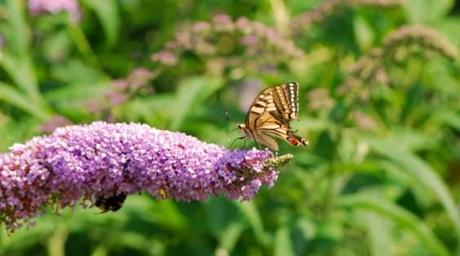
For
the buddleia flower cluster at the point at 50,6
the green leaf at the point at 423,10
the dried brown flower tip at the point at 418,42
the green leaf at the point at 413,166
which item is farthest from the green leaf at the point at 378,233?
the buddleia flower cluster at the point at 50,6

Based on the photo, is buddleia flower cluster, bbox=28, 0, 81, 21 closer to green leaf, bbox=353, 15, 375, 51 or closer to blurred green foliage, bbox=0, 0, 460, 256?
blurred green foliage, bbox=0, 0, 460, 256

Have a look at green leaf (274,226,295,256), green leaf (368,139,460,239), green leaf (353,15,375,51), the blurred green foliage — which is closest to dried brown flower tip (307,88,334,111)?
the blurred green foliage

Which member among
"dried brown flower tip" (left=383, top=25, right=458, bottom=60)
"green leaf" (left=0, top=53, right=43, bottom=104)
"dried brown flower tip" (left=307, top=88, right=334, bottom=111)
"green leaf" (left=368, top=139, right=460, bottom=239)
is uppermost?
"green leaf" (left=0, top=53, right=43, bottom=104)

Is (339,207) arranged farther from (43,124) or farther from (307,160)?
(43,124)

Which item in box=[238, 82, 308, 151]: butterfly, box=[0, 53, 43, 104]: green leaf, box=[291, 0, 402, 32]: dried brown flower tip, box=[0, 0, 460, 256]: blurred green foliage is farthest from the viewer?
box=[291, 0, 402, 32]: dried brown flower tip

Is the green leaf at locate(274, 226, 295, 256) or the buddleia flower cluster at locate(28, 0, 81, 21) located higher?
the buddleia flower cluster at locate(28, 0, 81, 21)

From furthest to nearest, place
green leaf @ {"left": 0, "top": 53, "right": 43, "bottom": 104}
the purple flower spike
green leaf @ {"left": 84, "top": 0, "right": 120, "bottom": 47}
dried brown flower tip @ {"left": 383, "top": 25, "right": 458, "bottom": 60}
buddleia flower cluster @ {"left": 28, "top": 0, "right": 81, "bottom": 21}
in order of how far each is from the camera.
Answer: buddleia flower cluster @ {"left": 28, "top": 0, "right": 81, "bottom": 21}
green leaf @ {"left": 84, "top": 0, "right": 120, "bottom": 47}
green leaf @ {"left": 0, "top": 53, "right": 43, "bottom": 104}
dried brown flower tip @ {"left": 383, "top": 25, "right": 458, "bottom": 60}
the purple flower spike

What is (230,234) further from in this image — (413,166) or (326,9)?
(326,9)
